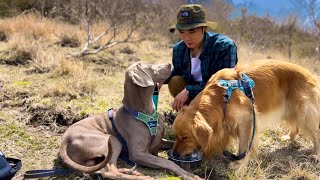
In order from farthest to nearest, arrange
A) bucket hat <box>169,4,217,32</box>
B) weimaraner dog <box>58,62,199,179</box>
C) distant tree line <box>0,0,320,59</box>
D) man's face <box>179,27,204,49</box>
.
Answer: distant tree line <box>0,0,320,59</box>, man's face <box>179,27,204,49</box>, bucket hat <box>169,4,217,32</box>, weimaraner dog <box>58,62,199,179</box>

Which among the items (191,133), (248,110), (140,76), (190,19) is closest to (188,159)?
(191,133)

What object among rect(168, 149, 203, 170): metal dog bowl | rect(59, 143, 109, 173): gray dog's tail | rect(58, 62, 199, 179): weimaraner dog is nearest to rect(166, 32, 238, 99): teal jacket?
rect(58, 62, 199, 179): weimaraner dog

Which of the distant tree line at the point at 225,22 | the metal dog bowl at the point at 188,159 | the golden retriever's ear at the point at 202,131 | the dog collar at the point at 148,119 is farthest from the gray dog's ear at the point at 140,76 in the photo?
the distant tree line at the point at 225,22

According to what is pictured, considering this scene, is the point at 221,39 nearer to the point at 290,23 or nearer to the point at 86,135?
the point at 86,135

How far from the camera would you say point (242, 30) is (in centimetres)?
1616

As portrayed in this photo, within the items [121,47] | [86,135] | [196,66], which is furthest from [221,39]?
[121,47]

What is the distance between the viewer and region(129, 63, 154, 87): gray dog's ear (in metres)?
3.70

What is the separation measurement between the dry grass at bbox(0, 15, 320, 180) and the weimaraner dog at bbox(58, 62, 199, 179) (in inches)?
7.0

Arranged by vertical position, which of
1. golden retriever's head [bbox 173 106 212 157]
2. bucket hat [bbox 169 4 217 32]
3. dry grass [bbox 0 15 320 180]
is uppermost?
bucket hat [bbox 169 4 217 32]

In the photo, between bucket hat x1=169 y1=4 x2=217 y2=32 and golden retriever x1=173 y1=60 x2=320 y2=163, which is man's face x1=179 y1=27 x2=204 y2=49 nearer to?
bucket hat x1=169 y1=4 x2=217 y2=32

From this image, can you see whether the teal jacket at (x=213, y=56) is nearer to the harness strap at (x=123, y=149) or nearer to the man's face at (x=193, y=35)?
the man's face at (x=193, y=35)

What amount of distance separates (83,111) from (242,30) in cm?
1262

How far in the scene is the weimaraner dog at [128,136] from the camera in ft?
11.0

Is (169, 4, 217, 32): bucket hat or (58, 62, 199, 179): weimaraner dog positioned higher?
(169, 4, 217, 32): bucket hat
